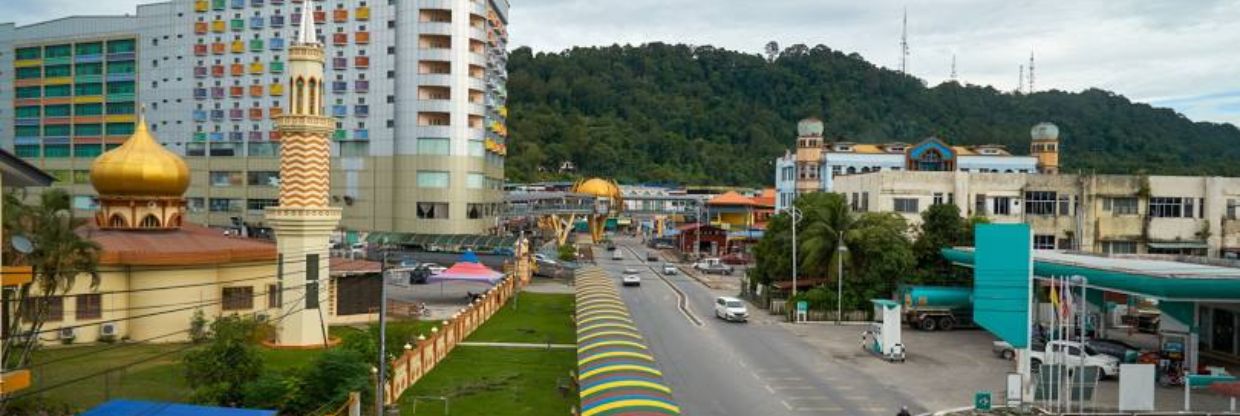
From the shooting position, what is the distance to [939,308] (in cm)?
4828

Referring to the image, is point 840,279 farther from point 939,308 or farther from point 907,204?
point 907,204

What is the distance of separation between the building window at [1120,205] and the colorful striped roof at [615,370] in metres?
37.5

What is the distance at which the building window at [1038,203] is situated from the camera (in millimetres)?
61562

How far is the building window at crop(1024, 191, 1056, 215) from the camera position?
61562mm

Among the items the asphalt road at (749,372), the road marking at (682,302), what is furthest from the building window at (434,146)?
the asphalt road at (749,372)

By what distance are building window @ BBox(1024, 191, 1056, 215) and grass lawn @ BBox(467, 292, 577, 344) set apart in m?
29.2

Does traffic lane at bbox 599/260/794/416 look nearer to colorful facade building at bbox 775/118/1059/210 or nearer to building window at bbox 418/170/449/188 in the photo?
building window at bbox 418/170/449/188

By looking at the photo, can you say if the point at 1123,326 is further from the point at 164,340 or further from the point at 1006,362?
the point at 164,340

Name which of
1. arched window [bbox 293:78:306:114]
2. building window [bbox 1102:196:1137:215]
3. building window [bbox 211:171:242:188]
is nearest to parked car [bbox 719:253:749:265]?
building window [bbox 1102:196:1137:215]

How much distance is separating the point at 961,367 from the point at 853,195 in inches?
1237

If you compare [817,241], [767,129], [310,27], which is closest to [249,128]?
[310,27]

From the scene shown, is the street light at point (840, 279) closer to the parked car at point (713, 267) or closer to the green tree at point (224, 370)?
the parked car at point (713, 267)

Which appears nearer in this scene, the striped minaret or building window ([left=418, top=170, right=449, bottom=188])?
the striped minaret

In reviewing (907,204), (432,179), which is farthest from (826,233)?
(432,179)
